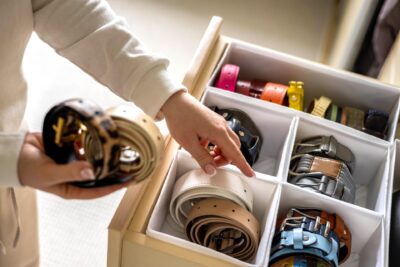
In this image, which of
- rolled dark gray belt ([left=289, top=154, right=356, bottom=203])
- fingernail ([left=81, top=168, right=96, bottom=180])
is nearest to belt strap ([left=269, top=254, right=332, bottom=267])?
rolled dark gray belt ([left=289, top=154, right=356, bottom=203])

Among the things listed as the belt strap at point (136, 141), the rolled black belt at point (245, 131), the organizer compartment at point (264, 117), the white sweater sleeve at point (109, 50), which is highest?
the organizer compartment at point (264, 117)

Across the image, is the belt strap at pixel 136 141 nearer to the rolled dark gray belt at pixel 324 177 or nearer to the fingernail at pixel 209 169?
the fingernail at pixel 209 169

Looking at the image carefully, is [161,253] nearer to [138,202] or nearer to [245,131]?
[138,202]

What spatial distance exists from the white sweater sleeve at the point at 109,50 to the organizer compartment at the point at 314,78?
0.35 metres

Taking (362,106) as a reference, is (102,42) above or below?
below

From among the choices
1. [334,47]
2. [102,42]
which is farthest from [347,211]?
[334,47]

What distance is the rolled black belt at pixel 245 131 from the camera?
3.10 ft

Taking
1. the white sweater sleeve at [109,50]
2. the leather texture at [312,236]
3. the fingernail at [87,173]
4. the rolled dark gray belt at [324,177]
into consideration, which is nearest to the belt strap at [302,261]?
the leather texture at [312,236]

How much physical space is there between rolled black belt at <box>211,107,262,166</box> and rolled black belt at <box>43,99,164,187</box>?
1.26 ft

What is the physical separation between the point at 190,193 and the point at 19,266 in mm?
347

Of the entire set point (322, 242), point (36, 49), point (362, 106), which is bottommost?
point (322, 242)

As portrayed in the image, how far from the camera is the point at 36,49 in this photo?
1689mm

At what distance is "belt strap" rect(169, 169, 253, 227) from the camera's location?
0.82 m

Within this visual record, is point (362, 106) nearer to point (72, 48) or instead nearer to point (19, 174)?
point (72, 48)
